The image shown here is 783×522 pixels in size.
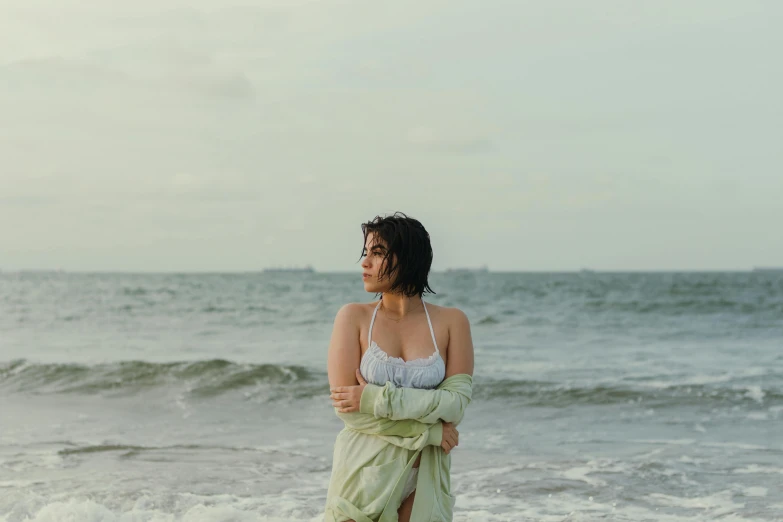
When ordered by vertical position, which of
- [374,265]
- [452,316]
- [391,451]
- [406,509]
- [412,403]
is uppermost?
[374,265]

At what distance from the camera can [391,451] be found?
3215 mm

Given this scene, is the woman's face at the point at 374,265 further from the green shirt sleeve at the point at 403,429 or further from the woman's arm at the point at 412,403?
the green shirt sleeve at the point at 403,429

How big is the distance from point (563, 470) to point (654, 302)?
111 ft

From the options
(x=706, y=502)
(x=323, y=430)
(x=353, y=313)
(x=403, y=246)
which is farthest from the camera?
(x=323, y=430)

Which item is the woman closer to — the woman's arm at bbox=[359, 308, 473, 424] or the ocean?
the woman's arm at bbox=[359, 308, 473, 424]

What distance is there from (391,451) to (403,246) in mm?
815

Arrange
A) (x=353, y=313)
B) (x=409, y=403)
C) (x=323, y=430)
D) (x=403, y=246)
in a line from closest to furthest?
(x=409, y=403) → (x=403, y=246) → (x=353, y=313) → (x=323, y=430)

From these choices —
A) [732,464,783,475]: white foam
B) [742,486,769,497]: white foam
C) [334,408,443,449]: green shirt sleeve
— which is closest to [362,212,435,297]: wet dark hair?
[334,408,443,449]: green shirt sleeve

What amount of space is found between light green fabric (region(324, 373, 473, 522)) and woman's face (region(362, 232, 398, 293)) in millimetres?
403

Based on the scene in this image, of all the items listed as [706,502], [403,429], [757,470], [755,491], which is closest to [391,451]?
[403,429]

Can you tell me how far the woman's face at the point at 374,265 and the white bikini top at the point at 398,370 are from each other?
0.23 meters

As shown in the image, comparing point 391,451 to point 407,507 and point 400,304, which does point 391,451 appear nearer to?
point 407,507

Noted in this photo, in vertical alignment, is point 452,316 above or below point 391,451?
above

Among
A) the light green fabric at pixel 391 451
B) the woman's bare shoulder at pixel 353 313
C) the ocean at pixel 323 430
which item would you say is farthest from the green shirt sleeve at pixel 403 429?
the ocean at pixel 323 430
